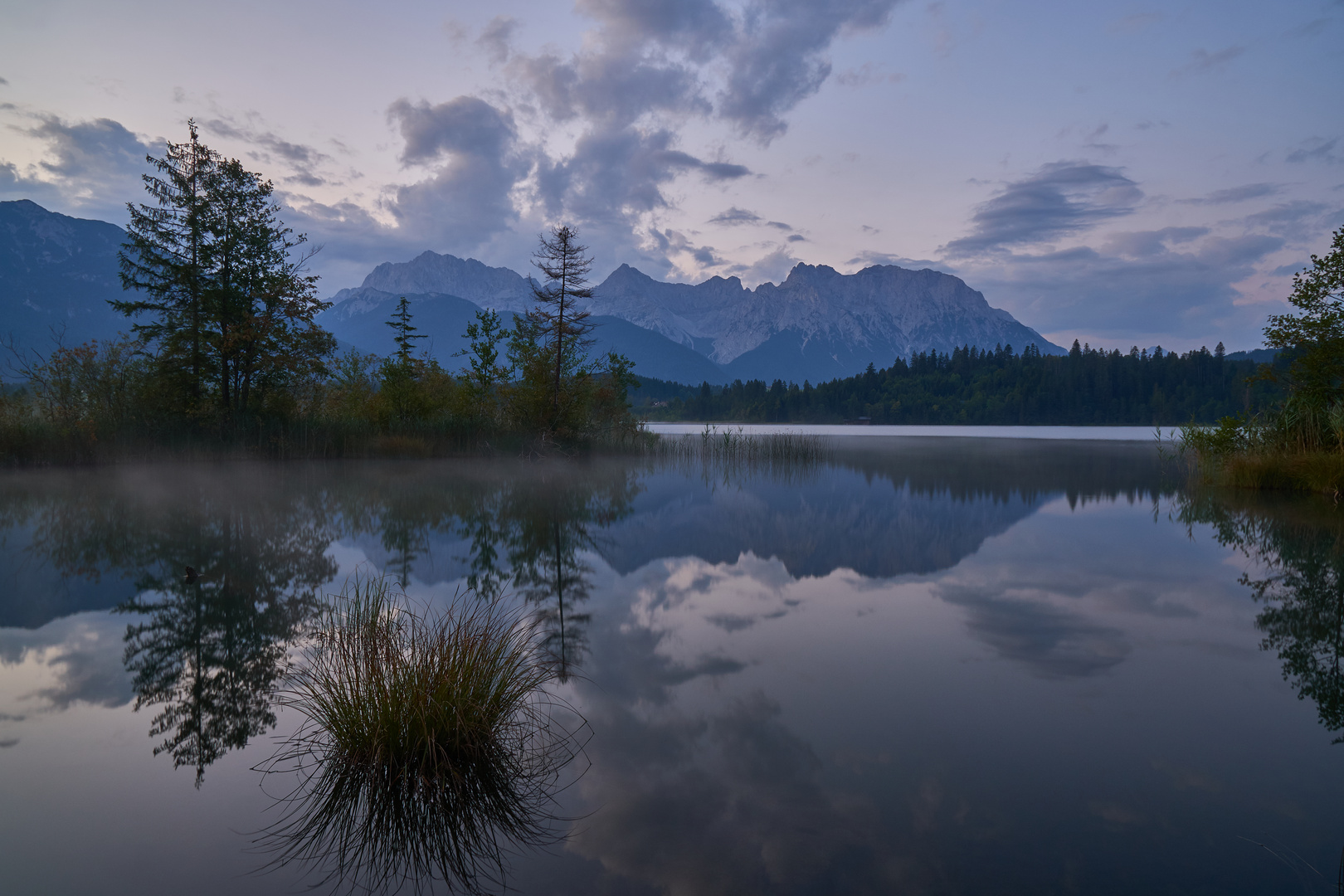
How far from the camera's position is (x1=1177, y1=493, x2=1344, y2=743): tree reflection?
18.8ft

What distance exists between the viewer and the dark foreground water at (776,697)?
3.21 meters

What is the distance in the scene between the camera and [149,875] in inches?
122

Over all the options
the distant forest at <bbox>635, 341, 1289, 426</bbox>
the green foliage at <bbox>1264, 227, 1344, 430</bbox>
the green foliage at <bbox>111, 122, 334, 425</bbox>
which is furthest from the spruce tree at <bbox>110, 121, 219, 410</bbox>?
the distant forest at <bbox>635, 341, 1289, 426</bbox>

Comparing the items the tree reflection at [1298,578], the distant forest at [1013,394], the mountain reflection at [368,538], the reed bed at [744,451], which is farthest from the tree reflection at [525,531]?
the distant forest at [1013,394]

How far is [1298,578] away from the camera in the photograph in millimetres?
9078

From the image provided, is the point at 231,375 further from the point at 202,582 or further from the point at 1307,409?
the point at 1307,409

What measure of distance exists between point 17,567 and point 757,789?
11.2 meters

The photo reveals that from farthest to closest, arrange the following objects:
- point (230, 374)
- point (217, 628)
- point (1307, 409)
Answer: point (230, 374) < point (1307, 409) < point (217, 628)

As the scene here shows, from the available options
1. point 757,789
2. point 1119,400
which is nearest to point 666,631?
point 757,789

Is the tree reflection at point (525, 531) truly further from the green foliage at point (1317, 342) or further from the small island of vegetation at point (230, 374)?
the green foliage at point (1317, 342)

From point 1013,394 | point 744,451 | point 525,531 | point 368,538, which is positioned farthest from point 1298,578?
point 1013,394

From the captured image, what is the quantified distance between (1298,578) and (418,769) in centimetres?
1124

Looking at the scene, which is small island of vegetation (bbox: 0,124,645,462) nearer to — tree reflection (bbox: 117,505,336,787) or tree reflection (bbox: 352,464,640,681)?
tree reflection (bbox: 352,464,640,681)

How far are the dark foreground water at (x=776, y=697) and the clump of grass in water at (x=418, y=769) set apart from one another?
20 centimetres
